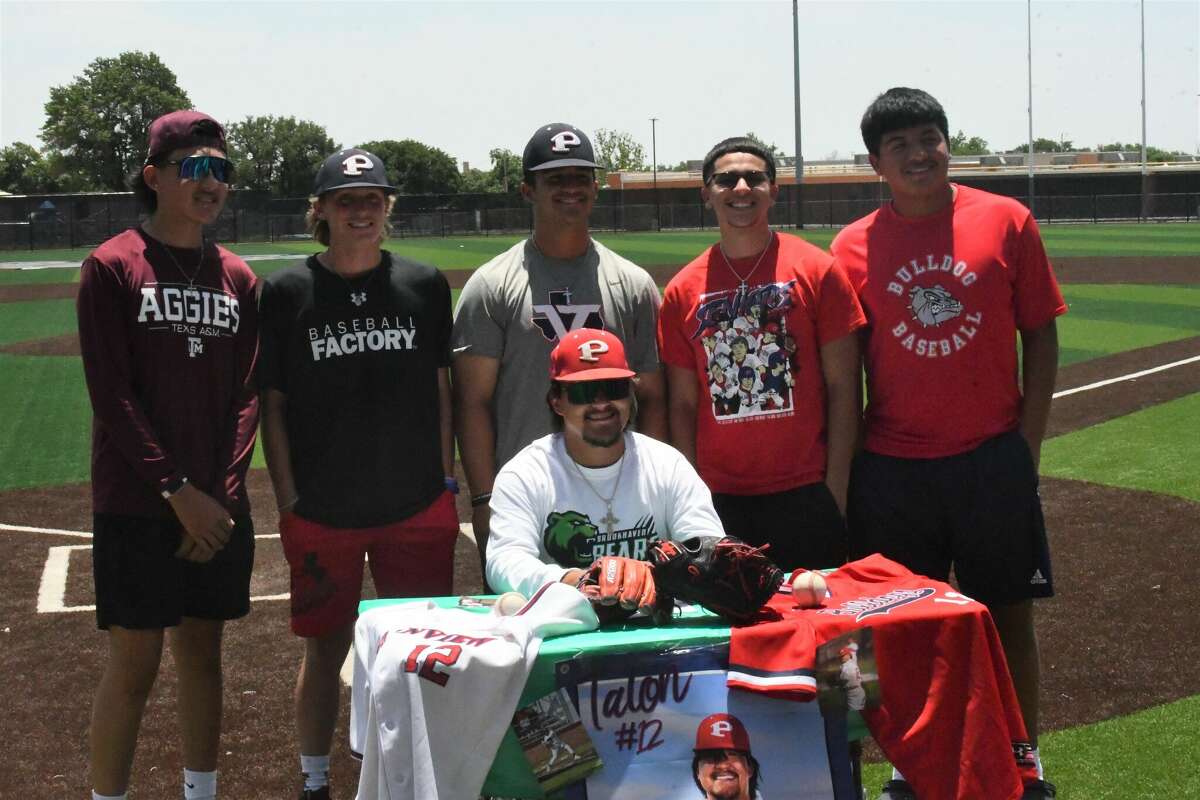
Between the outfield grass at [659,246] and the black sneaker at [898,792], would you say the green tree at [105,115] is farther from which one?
the black sneaker at [898,792]

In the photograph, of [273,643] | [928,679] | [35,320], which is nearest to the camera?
[928,679]

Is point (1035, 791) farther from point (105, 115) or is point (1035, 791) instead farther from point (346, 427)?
point (105, 115)

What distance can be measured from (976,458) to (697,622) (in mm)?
1263

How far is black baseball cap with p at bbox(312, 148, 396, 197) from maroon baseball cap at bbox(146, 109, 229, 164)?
1.21ft

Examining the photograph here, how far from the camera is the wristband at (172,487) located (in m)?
4.00

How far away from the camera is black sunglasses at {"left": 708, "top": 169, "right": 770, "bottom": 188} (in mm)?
4399

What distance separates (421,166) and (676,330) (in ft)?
332

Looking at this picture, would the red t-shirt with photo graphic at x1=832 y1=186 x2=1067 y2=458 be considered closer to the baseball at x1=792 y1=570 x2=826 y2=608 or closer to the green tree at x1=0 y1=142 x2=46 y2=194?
the baseball at x1=792 y1=570 x2=826 y2=608

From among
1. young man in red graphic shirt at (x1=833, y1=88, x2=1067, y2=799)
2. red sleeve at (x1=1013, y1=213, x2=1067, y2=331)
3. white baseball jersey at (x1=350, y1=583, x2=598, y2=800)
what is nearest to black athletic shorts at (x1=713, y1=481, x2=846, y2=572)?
young man in red graphic shirt at (x1=833, y1=88, x2=1067, y2=799)

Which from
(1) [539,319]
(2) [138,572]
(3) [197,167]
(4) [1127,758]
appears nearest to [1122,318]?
(4) [1127,758]

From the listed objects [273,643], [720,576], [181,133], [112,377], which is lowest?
[273,643]

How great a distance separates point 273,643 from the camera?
655cm

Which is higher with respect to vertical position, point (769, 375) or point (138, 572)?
point (769, 375)

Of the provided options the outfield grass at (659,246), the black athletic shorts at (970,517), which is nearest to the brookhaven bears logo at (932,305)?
the black athletic shorts at (970,517)
